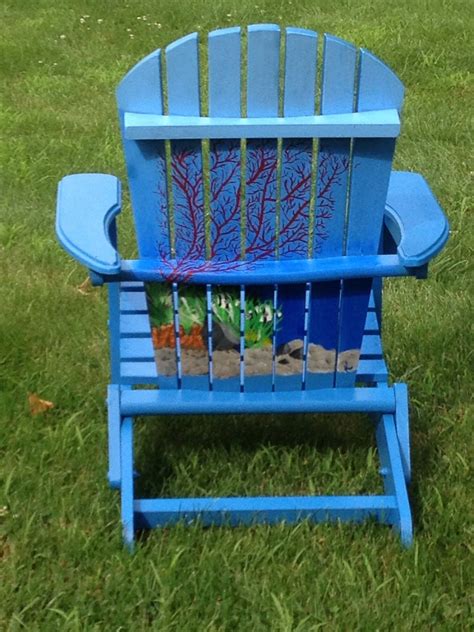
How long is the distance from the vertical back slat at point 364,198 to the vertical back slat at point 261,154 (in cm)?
18

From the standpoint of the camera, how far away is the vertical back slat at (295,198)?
87.0 inches

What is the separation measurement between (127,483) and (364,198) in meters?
0.96

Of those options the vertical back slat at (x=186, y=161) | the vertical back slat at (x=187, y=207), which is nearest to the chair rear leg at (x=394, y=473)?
the vertical back slat at (x=187, y=207)

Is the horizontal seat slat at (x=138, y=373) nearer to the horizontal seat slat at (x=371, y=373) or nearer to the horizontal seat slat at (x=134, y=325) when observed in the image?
the horizontal seat slat at (x=134, y=325)

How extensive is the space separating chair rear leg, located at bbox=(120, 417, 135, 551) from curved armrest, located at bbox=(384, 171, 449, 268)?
34.1 inches

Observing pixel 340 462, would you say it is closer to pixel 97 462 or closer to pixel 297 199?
pixel 97 462

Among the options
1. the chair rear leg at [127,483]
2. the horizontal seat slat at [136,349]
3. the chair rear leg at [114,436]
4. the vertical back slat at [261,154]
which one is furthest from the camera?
the horizontal seat slat at [136,349]

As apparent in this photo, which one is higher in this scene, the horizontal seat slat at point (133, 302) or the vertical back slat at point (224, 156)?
the vertical back slat at point (224, 156)

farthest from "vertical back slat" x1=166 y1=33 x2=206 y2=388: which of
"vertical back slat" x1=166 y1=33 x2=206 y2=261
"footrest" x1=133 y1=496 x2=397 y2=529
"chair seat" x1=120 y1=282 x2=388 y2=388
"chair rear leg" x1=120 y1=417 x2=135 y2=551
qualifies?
"footrest" x1=133 y1=496 x2=397 y2=529

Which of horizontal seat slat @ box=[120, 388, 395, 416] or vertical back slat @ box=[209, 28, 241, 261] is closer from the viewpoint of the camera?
vertical back slat @ box=[209, 28, 241, 261]

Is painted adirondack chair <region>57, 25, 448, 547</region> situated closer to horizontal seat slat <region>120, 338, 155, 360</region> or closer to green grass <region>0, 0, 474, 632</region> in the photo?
horizontal seat slat <region>120, 338, 155, 360</region>

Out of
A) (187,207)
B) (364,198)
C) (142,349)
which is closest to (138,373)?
(142,349)

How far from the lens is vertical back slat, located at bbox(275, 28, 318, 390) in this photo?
221cm

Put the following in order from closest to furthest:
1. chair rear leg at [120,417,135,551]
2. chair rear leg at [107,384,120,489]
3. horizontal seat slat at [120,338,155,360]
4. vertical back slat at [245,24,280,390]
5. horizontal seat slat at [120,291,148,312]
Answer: vertical back slat at [245,24,280,390] → chair rear leg at [120,417,135,551] → chair rear leg at [107,384,120,489] → horizontal seat slat at [120,338,155,360] → horizontal seat slat at [120,291,148,312]
